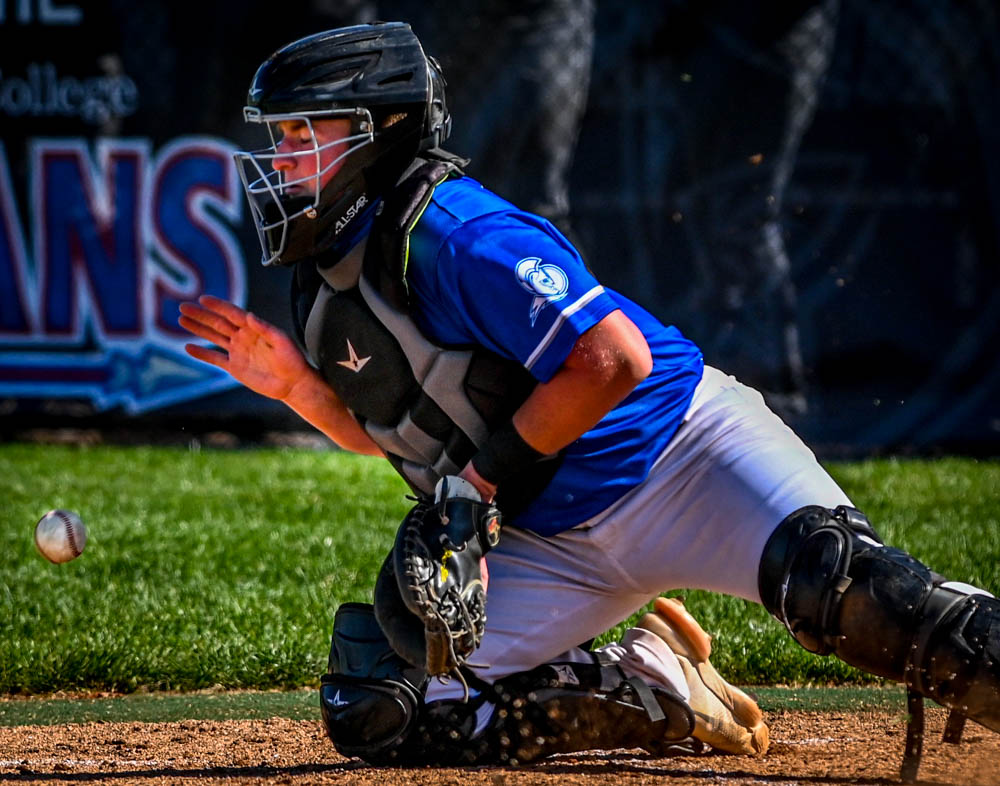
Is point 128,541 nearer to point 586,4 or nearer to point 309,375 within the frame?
point 309,375

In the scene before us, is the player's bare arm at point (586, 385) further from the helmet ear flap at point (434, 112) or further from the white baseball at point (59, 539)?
the white baseball at point (59, 539)

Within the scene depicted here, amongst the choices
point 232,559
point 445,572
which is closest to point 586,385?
point 445,572

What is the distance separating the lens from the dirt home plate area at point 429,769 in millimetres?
3473

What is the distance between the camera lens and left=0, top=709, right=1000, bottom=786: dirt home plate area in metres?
3.47

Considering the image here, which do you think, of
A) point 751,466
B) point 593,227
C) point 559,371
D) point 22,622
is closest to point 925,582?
point 751,466

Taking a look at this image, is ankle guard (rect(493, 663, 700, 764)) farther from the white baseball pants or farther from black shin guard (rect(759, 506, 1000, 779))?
black shin guard (rect(759, 506, 1000, 779))

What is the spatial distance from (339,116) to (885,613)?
1.73m

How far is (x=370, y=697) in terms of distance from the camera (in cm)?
351

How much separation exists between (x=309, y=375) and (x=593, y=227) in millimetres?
6062

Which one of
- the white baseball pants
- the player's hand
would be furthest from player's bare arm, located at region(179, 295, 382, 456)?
the white baseball pants

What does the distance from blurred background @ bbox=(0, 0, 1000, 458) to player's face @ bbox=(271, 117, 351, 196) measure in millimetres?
6150

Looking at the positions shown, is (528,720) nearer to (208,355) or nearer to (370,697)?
(370,697)

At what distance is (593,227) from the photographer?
31.9 feet

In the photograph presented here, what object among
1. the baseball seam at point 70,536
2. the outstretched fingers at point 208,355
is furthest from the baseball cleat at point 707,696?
the baseball seam at point 70,536
